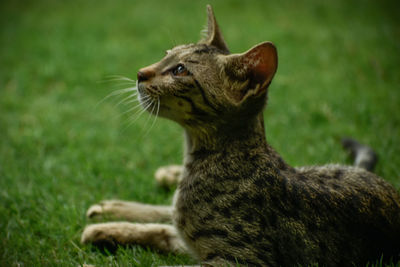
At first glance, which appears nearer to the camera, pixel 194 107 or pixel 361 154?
pixel 194 107

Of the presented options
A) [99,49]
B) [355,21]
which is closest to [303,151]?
[99,49]

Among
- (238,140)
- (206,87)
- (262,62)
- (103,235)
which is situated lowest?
(103,235)

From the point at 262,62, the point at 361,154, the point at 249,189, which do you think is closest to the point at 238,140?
the point at 249,189

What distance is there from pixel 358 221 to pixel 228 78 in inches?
55.3

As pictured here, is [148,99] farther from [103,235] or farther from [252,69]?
[103,235]

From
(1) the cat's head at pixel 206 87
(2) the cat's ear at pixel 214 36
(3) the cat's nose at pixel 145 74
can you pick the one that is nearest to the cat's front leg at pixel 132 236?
(1) the cat's head at pixel 206 87

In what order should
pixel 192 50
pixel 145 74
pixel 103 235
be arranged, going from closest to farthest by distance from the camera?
pixel 145 74, pixel 192 50, pixel 103 235

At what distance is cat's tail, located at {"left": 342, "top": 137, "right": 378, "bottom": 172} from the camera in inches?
153

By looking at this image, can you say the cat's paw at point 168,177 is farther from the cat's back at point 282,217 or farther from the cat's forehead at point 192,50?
the cat's forehead at point 192,50

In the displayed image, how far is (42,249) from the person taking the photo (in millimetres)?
3166

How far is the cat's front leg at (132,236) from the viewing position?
3.12 m

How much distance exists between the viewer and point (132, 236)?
123 inches

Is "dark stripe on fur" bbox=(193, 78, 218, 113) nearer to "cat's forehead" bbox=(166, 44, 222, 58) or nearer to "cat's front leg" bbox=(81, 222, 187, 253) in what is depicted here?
"cat's forehead" bbox=(166, 44, 222, 58)

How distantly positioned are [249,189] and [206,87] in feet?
2.69
